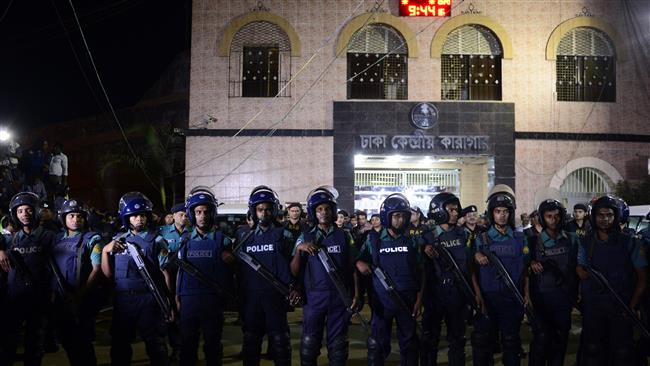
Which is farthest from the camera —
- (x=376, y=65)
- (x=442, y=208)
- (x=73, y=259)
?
(x=376, y=65)

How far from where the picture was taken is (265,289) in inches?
264

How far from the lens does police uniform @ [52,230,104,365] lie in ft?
22.9

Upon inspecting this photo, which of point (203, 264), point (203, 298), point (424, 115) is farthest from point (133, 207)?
point (424, 115)

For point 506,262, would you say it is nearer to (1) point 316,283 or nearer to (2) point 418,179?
(1) point 316,283

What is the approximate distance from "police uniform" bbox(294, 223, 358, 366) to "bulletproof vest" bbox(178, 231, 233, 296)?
888 mm

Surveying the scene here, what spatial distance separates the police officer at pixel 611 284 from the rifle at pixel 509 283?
1.86ft

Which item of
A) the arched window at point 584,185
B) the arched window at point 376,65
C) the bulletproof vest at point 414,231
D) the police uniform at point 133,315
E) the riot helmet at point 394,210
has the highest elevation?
the arched window at point 376,65

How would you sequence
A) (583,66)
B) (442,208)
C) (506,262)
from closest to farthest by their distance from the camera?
(506,262), (442,208), (583,66)

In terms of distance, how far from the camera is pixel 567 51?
812 inches

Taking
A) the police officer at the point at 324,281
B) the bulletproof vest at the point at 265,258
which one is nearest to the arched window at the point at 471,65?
the police officer at the point at 324,281

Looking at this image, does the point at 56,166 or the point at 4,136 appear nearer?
the point at 56,166

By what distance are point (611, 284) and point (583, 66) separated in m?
16.0

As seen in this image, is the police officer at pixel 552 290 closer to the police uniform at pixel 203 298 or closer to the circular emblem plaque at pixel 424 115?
the police uniform at pixel 203 298

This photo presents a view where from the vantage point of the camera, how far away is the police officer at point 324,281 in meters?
6.62
